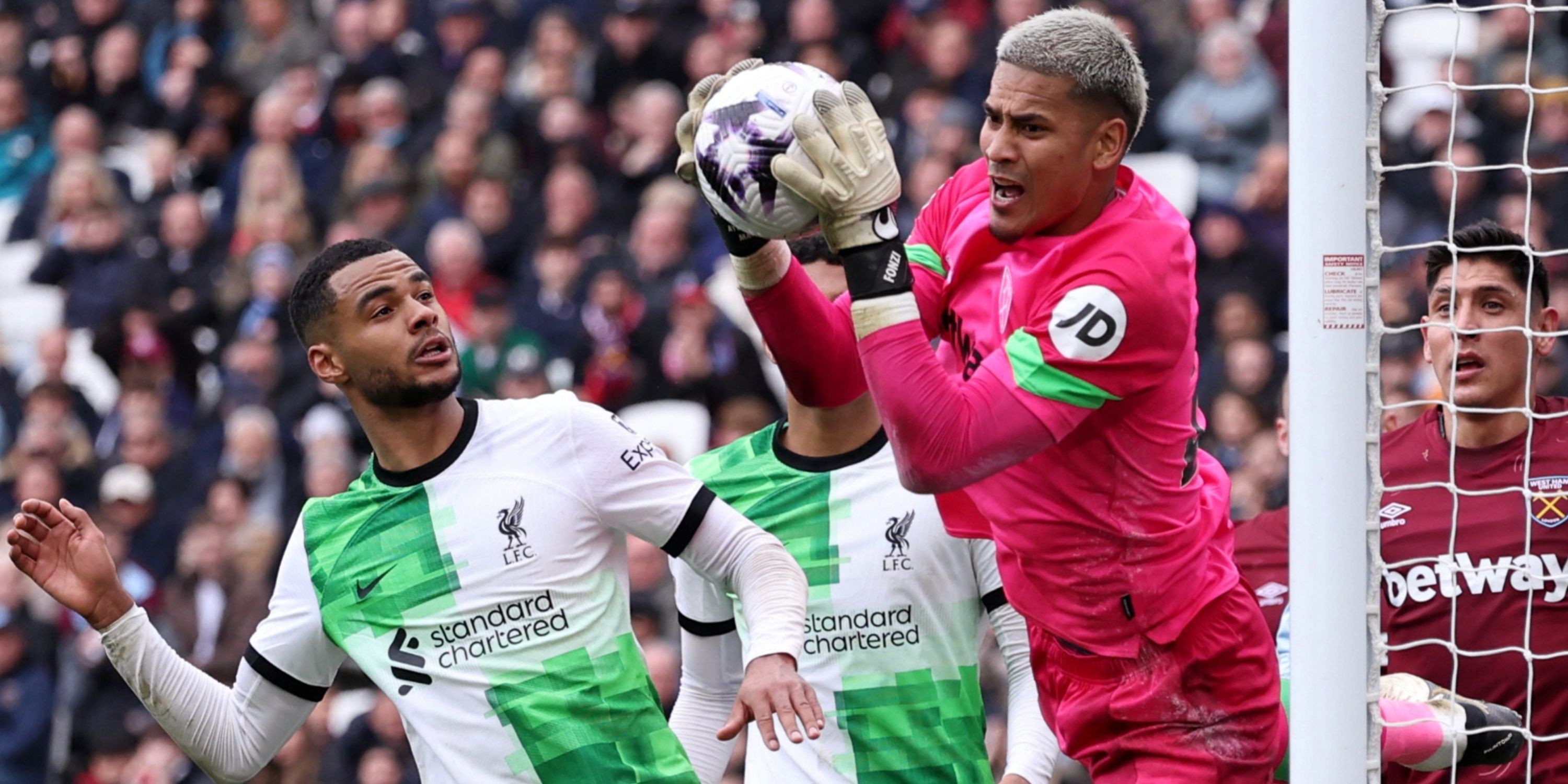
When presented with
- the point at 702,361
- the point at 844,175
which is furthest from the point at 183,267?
the point at 844,175

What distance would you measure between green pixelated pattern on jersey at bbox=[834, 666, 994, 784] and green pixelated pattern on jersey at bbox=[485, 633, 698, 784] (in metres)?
0.73

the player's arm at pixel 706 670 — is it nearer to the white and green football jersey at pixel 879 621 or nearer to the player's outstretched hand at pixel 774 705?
the white and green football jersey at pixel 879 621

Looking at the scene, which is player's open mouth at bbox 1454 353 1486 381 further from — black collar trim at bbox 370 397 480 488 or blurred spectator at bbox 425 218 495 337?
blurred spectator at bbox 425 218 495 337

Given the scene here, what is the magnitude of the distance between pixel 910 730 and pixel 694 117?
178 cm

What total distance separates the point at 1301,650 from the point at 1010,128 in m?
1.20

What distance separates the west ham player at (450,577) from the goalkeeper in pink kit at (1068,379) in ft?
1.79

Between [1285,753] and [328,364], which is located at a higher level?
[328,364]

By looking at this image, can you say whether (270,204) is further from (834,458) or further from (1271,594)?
(1271,594)

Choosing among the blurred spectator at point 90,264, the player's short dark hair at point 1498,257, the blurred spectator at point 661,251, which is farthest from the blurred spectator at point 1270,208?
the blurred spectator at point 90,264

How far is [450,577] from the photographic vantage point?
470cm

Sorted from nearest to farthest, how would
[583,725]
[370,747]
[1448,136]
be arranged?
[583,725] < [1448,136] < [370,747]

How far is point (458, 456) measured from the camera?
481 cm

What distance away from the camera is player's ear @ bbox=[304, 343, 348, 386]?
4898 millimetres

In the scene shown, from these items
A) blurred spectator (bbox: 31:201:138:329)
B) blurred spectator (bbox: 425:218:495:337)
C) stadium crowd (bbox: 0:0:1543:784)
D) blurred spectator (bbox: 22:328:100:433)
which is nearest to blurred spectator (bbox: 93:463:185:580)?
stadium crowd (bbox: 0:0:1543:784)
